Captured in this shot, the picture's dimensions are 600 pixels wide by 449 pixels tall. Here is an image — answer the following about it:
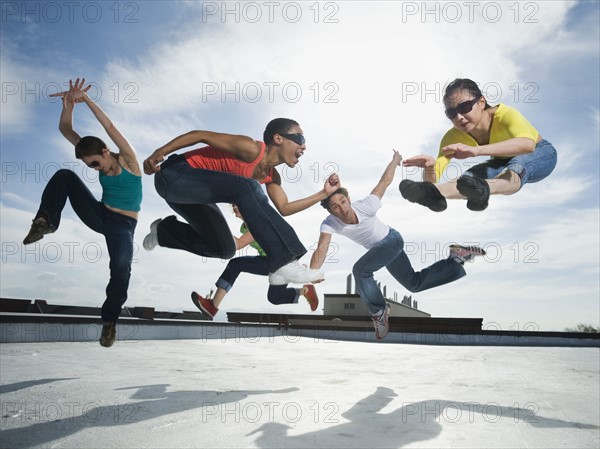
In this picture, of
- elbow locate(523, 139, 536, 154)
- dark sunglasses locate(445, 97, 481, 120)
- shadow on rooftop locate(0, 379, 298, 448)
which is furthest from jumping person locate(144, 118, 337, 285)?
shadow on rooftop locate(0, 379, 298, 448)

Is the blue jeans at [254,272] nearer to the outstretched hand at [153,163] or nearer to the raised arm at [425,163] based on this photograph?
the outstretched hand at [153,163]

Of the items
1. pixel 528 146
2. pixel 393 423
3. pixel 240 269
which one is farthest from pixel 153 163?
pixel 393 423

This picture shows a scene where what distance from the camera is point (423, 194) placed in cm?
283

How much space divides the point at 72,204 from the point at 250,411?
37.7 ft

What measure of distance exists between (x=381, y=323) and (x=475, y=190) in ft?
4.20

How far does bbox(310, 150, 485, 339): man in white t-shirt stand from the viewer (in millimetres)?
3178

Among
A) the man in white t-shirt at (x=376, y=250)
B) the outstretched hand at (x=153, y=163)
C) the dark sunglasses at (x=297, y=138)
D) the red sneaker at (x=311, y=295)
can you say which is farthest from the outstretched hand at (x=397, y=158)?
the outstretched hand at (x=153, y=163)

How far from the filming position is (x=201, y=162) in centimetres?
336

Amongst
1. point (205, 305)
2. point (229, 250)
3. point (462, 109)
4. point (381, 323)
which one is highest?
point (462, 109)

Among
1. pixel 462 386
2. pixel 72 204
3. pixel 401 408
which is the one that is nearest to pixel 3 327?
pixel 401 408

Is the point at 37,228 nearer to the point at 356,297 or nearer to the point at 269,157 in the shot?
the point at 269,157

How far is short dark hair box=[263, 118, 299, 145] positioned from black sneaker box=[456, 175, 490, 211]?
3.88 ft

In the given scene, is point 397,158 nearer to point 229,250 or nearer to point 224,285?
point 229,250

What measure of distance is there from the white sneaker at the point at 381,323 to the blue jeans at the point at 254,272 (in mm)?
737
